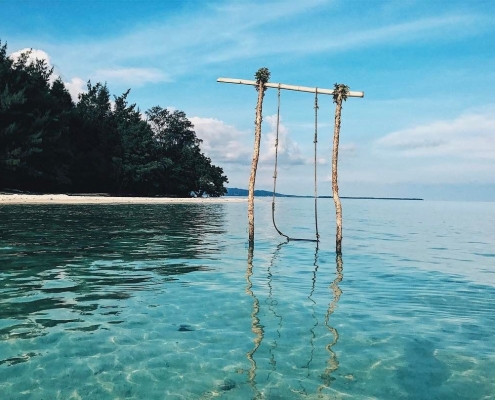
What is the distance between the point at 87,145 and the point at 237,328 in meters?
72.5

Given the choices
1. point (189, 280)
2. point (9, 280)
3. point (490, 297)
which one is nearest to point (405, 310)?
point (490, 297)

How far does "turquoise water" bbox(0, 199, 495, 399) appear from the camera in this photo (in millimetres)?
5910

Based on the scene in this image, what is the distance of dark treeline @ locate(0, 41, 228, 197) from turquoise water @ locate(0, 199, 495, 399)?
4794 cm

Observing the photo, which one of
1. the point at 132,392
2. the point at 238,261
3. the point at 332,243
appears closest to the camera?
the point at 132,392

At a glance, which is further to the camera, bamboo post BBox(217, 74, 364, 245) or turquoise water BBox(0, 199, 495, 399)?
bamboo post BBox(217, 74, 364, 245)

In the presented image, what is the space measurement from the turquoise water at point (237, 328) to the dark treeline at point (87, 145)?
4794 cm

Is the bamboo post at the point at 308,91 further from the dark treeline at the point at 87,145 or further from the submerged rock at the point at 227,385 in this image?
the dark treeline at the point at 87,145

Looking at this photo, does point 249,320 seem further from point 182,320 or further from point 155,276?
point 155,276

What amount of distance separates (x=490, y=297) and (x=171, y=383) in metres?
10.1

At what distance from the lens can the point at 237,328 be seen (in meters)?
8.23

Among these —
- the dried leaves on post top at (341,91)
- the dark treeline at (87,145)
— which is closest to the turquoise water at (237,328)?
the dried leaves on post top at (341,91)

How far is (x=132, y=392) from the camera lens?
562 cm

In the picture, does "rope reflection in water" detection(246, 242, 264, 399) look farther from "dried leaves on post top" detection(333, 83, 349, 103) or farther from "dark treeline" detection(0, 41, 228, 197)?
"dark treeline" detection(0, 41, 228, 197)

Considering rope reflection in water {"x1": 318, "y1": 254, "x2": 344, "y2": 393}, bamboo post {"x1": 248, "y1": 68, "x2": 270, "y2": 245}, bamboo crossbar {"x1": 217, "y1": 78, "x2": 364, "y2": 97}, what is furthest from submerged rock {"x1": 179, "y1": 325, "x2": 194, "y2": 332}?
bamboo crossbar {"x1": 217, "y1": 78, "x2": 364, "y2": 97}
